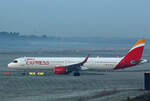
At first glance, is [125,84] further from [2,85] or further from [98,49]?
[98,49]

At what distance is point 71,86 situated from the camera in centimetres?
4034

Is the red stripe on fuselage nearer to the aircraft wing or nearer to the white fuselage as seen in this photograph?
the white fuselage

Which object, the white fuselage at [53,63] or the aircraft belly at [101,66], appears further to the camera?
the aircraft belly at [101,66]

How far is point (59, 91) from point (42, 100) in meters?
6.02

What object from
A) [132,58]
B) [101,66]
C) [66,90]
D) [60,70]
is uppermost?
[132,58]

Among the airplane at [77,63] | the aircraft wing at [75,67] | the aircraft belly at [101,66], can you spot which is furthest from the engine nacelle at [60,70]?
the aircraft belly at [101,66]

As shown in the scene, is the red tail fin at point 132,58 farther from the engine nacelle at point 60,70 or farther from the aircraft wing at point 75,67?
the engine nacelle at point 60,70

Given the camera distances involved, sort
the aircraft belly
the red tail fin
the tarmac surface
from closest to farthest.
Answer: the tarmac surface, the red tail fin, the aircraft belly

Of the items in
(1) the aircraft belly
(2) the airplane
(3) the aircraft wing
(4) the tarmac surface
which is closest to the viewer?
(4) the tarmac surface

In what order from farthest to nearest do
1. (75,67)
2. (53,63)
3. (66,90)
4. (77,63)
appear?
(77,63) < (53,63) < (75,67) < (66,90)

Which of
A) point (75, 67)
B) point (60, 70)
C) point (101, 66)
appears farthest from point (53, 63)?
point (101, 66)

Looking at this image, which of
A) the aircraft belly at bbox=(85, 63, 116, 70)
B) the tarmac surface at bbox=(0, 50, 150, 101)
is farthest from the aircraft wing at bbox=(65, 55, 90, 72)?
the tarmac surface at bbox=(0, 50, 150, 101)

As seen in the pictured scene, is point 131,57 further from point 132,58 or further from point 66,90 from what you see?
point 66,90

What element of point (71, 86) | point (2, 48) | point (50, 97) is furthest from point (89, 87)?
point (2, 48)
